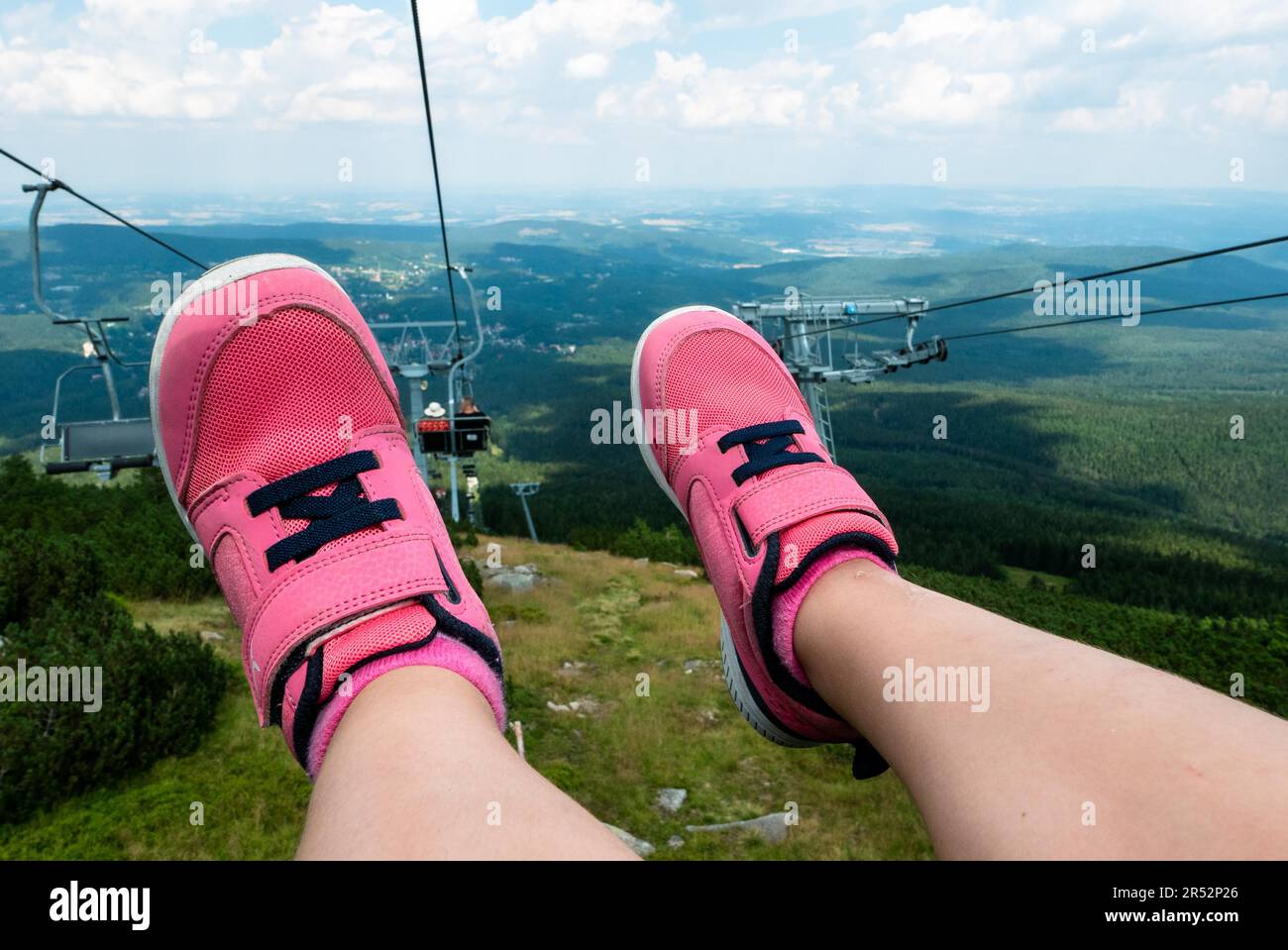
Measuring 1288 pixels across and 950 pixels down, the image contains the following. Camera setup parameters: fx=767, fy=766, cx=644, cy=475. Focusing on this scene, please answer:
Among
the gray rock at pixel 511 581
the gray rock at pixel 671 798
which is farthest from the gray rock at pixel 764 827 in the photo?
the gray rock at pixel 511 581

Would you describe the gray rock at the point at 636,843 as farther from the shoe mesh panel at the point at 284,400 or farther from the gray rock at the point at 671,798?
the shoe mesh panel at the point at 284,400

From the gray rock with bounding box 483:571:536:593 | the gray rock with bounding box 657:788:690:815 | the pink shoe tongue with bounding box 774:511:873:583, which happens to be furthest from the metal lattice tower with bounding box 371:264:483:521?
the pink shoe tongue with bounding box 774:511:873:583

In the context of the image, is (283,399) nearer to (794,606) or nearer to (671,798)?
(794,606)

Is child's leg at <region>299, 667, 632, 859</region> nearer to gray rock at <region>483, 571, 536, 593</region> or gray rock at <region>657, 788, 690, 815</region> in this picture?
gray rock at <region>657, 788, 690, 815</region>

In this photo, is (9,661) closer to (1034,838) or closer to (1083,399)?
(1034,838)

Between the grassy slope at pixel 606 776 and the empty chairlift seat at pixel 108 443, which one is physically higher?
the empty chairlift seat at pixel 108 443

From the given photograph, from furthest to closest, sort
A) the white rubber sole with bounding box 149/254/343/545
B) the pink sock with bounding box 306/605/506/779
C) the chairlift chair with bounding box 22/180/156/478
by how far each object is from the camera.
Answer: the chairlift chair with bounding box 22/180/156/478 → the white rubber sole with bounding box 149/254/343/545 → the pink sock with bounding box 306/605/506/779
